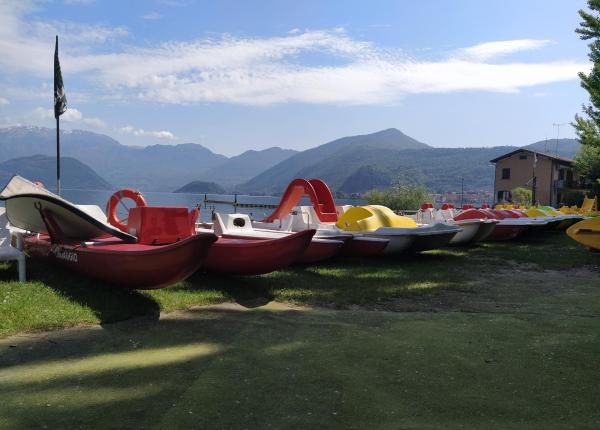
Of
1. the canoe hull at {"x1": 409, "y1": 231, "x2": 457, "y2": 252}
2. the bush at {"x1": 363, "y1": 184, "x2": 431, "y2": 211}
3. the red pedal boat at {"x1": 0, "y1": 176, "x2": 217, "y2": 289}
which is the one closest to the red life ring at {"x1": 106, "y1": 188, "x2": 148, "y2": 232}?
the red pedal boat at {"x1": 0, "y1": 176, "x2": 217, "y2": 289}

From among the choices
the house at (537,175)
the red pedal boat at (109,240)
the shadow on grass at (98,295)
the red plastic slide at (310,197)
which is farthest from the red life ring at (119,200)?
the house at (537,175)

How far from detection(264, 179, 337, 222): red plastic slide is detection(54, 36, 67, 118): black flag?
6203 mm

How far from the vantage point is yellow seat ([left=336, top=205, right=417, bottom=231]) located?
12.8 meters

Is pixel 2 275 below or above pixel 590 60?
below

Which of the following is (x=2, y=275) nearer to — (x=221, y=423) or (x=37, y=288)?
(x=37, y=288)

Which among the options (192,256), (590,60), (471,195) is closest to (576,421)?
(192,256)

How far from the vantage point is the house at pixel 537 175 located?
5288 centimetres

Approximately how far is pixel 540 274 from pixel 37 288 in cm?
1017

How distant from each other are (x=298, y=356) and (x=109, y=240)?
188 inches

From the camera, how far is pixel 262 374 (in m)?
4.49

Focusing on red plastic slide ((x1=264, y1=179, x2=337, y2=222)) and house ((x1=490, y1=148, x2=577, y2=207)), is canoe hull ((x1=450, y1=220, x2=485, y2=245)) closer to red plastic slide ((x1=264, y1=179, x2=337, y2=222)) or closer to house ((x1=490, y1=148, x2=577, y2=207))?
red plastic slide ((x1=264, y1=179, x2=337, y2=222))

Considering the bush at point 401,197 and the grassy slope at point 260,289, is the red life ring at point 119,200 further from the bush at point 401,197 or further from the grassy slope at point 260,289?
the bush at point 401,197

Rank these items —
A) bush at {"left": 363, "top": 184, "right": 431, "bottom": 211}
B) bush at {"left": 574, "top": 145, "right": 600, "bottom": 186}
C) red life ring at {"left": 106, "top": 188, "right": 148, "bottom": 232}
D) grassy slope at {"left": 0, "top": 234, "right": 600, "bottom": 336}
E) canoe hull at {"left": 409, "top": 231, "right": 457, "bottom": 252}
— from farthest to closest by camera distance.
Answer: bush at {"left": 363, "top": 184, "right": 431, "bottom": 211}, bush at {"left": 574, "top": 145, "right": 600, "bottom": 186}, red life ring at {"left": 106, "top": 188, "right": 148, "bottom": 232}, canoe hull at {"left": 409, "top": 231, "right": 457, "bottom": 252}, grassy slope at {"left": 0, "top": 234, "right": 600, "bottom": 336}

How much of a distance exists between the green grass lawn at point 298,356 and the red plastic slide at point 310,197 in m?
5.43
